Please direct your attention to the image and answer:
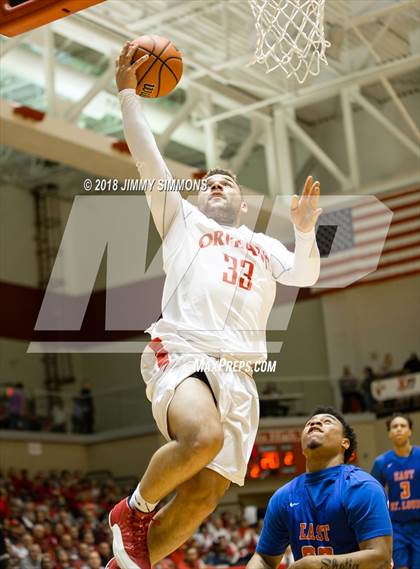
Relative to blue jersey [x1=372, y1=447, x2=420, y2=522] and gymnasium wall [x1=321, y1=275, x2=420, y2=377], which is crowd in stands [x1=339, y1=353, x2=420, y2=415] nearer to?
gymnasium wall [x1=321, y1=275, x2=420, y2=377]

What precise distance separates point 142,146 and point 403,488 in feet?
16.7

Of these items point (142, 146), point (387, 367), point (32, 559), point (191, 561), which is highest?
point (387, 367)

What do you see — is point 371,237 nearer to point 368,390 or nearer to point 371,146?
point 368,390

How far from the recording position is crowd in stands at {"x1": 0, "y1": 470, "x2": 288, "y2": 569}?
537 inches

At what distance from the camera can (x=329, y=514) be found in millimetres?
5234

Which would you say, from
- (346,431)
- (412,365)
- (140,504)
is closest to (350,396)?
(412,365)

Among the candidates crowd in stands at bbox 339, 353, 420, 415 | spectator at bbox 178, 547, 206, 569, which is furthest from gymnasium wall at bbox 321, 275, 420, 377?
spectator at bbox 178, 547, 206, 569

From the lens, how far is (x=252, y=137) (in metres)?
20.1

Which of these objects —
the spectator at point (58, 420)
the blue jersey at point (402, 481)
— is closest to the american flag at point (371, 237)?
the spectator at point (58, 420)

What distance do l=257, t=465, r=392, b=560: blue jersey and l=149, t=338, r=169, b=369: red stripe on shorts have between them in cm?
127

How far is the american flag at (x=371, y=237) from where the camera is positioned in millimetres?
19359

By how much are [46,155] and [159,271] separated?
19.0 ft

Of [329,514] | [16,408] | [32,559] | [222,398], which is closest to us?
[222,398]

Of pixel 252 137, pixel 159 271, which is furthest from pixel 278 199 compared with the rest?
pixel 159 271
